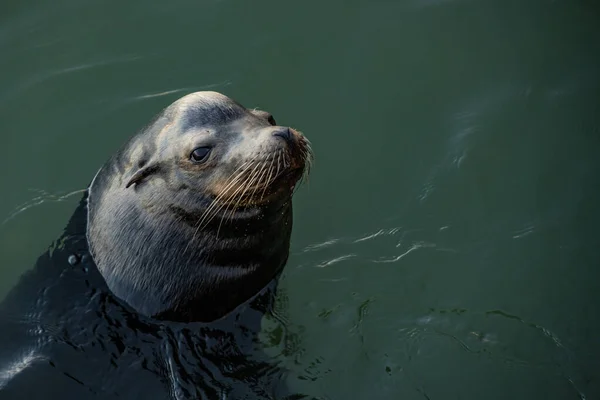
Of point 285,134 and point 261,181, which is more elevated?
point 285,134

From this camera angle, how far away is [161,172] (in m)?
5.70

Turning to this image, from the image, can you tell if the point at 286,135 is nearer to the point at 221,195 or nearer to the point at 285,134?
the point at 285,134

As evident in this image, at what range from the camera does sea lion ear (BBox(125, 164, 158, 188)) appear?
566 centimetres

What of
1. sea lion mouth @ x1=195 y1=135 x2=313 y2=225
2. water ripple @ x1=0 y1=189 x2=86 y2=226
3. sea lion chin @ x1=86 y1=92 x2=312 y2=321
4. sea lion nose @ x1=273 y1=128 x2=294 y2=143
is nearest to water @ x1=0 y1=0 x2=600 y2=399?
water ripple @ x1=0 y1=189 x2=86 y2=226

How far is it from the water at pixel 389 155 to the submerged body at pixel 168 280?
25.6 inches

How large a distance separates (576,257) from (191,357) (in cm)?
372

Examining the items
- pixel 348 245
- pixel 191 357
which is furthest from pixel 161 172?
pixel 348 245

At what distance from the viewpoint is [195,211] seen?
5.64 metres

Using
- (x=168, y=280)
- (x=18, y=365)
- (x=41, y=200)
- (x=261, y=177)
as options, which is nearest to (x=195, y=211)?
(x=168, y=280)

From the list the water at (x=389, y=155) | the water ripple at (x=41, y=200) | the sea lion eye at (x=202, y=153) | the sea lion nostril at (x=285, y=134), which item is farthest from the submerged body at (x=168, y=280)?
the water ripple at (x=41, y=200)

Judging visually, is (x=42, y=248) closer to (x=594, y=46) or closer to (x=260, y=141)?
(x=260, y=141)

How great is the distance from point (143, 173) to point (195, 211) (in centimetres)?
51

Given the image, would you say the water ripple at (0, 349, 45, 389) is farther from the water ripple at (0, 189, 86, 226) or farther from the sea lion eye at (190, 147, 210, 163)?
the water ripple at (0, 189, 86, 226)

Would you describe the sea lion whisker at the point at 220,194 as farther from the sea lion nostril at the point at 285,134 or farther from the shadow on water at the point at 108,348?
the shadow on water at the point at 108,348
